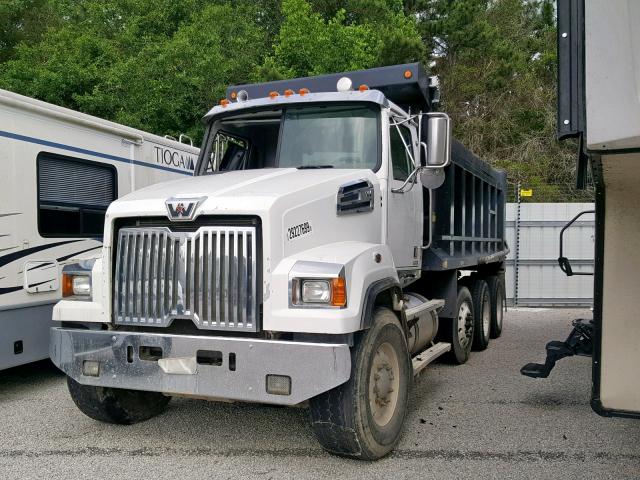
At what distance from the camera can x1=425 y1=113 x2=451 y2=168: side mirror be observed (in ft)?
16.8

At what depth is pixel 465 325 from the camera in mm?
7898

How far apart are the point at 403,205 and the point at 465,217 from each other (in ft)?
8.10

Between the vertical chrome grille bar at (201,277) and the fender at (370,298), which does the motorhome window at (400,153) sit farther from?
the vertical chrome grille bar at (201,277)

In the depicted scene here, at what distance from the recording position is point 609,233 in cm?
371

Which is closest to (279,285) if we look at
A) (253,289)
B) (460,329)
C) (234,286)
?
(253,289)

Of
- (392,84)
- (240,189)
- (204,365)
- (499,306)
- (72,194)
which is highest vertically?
(392,84)

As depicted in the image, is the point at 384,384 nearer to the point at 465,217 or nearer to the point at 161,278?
the point at 161,278

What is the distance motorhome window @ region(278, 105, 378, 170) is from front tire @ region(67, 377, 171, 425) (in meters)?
2.27

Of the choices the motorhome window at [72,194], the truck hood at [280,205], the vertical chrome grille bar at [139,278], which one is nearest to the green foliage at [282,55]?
the motorhome window at [72,194]

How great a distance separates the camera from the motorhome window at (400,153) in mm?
5406

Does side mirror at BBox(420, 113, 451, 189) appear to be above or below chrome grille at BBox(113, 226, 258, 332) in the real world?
above

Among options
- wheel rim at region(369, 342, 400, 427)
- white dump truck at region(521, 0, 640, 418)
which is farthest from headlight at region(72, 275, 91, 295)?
white dump truck at region(521, 0, 640, 418)

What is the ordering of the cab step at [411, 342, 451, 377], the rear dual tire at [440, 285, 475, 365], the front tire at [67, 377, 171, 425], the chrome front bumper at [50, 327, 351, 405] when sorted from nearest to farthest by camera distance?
the chrome front bumper at [50, 327, 351, 405] → the front tire at [67, 377, 171, 425] → the cab step at [411, 342, 451, 377] → the rear dual tire at [440, 285, 475, 365]

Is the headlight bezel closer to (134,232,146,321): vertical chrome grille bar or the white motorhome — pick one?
(134,232,146,321): vertical chrome grille bar
